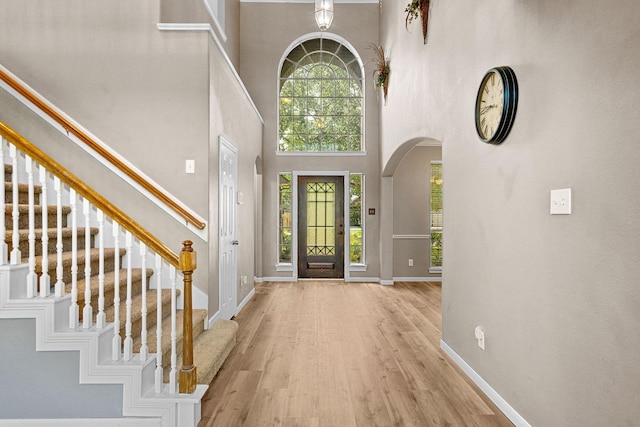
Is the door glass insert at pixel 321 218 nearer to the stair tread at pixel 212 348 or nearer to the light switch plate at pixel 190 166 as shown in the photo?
the stair tread at pixel 212 348

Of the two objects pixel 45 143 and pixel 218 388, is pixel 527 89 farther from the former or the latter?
pixel 45 143

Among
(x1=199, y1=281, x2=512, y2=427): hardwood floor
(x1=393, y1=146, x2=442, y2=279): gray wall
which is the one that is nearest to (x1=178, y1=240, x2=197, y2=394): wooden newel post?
(x1=199, y1=281, x2=512, y2=427): hardwood floor

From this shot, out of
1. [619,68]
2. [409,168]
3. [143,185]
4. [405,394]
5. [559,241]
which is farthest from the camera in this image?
[409,168]

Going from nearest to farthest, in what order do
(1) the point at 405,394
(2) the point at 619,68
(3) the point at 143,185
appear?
(2) the point at 619,68 < (1) the point at 405,394 < (3) the point at 143,185

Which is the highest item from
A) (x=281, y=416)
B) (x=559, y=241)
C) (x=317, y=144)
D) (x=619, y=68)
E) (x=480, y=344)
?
(x=317, y=144)

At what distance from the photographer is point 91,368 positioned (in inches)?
91.1

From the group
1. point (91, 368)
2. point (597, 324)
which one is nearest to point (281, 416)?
point (91, 368)

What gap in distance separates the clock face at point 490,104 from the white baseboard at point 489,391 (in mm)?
1665

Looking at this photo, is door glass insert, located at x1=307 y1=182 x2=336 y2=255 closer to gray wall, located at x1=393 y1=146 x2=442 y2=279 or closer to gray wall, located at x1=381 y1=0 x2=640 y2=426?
gray wall, located at x1=393 y1=146 x2=442 y2=279

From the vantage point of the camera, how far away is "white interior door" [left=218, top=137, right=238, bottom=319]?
163 inches

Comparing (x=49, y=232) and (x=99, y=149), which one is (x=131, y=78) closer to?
(x=99, y=149)

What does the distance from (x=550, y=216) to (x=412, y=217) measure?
5307 mm

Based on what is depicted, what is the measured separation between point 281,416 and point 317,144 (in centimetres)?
553

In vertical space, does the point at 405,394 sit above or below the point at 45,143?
below
